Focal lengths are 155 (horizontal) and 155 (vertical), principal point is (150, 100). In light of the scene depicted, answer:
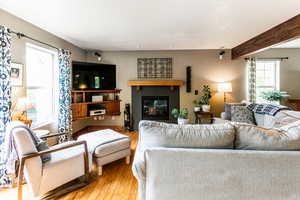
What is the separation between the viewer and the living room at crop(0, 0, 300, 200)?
1.20 m

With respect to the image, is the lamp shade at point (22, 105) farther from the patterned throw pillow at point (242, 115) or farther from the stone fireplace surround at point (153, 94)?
the patterned throw pillow at point (242, 115)

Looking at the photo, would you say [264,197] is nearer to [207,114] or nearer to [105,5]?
[105,5]

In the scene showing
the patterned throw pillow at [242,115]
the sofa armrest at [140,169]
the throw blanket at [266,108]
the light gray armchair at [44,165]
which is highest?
the throw blanket at [266,108]

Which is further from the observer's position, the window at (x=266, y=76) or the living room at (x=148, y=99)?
the window at (x=266, y=76)

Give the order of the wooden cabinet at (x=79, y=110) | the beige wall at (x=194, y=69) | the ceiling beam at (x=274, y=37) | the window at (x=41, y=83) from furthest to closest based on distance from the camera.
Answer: the beige wall at (x=194, y=69), the wooden cabinet at (x=79, y=110), the window at (x=41, y=83), the ceiling beam at (x=274, y=37)

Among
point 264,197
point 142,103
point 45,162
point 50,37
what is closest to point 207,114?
point 142,103

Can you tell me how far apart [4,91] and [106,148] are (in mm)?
1527

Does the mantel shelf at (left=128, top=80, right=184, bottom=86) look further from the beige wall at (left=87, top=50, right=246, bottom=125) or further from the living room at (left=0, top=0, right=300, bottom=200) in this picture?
the beige wall at (left=87, top=50, right=246, bottom=125)

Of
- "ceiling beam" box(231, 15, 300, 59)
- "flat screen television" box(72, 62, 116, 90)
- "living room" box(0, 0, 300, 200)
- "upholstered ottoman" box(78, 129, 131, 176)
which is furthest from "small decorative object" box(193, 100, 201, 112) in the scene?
"upholstered ottoman" box(78, 129, 131, 176)

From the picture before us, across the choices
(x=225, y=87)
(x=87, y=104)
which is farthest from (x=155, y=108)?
(x=225, y=87)

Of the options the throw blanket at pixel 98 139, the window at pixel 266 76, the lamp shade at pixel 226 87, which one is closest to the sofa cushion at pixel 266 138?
the throw blanket at pixel 98 139

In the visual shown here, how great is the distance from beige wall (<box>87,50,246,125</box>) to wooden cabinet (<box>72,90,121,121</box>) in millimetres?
358

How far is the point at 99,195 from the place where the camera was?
1.89m

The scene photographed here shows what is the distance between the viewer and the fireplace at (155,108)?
4977 millimetres
